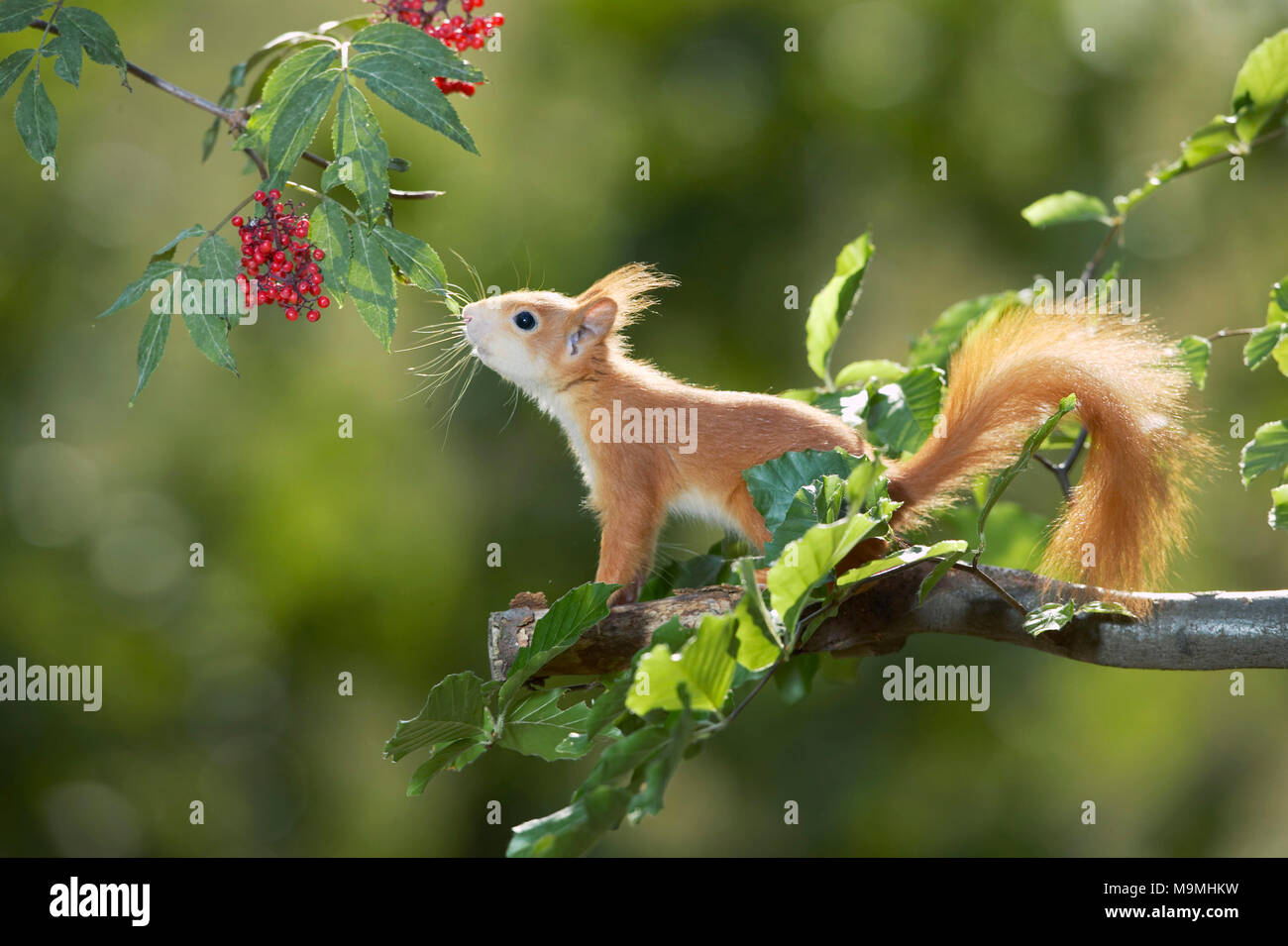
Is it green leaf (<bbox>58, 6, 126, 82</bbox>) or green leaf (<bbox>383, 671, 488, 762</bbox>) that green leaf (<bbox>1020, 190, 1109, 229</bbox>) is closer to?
green leaf (<bbox>383, 671, 488, 762</bbox>)

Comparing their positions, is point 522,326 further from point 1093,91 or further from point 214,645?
point 1093,91

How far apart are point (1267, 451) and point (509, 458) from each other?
2546 mm

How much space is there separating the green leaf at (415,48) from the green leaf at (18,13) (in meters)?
0.35

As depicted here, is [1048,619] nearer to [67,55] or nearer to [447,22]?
[447,22]

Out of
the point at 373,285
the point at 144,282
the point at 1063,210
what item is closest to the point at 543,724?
the point at 373,285

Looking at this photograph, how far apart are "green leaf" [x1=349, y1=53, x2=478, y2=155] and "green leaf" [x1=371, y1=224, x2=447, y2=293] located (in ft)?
0.38

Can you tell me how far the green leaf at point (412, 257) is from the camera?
3.30ft

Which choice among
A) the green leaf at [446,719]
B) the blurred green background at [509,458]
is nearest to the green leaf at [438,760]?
the green leaf at [446,719]

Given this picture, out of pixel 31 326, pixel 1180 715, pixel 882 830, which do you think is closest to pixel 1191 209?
pixel 1180 715

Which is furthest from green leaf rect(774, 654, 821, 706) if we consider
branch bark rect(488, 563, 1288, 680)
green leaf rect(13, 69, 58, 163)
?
green leaf rect(13, 69, 58, 163)

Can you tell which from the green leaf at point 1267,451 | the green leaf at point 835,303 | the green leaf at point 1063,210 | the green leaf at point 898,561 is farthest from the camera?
the green leaf at point 1063,210

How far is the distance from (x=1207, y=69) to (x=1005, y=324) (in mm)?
3185

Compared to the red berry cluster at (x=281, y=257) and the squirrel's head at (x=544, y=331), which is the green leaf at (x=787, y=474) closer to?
the squirrel's head at (x=544, y=331)

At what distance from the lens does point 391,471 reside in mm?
3730
